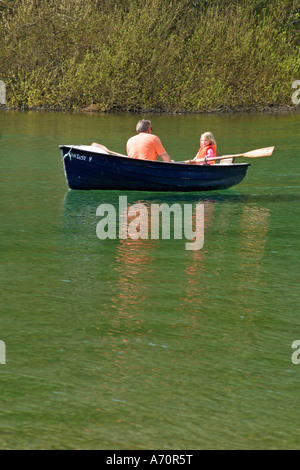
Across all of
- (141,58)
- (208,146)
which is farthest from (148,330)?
(141,58)

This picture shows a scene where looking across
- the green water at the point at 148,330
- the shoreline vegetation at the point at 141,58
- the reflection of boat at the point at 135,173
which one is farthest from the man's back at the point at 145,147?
the shoreline vegetation at the point at 141,58

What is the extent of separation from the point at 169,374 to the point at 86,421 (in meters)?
0.82

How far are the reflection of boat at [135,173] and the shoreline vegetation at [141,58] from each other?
753 inches

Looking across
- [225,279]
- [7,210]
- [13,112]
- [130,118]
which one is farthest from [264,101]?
[225,279]

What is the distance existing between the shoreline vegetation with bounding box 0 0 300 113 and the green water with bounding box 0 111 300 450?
2031 cm

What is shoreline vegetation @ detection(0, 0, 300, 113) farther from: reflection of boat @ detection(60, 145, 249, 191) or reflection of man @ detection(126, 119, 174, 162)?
reflection of man @ detection(126, 119, 174, 162)

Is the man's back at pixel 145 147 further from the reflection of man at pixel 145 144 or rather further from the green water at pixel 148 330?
the green water at pixel 148 330

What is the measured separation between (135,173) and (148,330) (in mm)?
6544

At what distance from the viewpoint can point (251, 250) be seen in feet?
28.2

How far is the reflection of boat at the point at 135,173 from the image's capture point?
1198cm

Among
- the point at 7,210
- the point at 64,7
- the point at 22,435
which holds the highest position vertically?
the point at 64,7

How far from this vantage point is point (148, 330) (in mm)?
5762

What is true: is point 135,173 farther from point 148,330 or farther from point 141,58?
point 141,58

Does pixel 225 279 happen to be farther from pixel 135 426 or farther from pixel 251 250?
pixel 135 426
